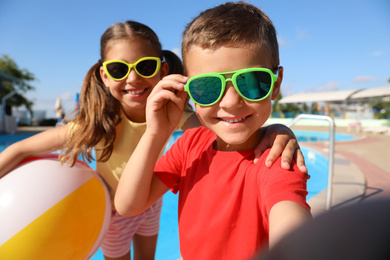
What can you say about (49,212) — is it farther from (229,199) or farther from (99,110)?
(229,199)

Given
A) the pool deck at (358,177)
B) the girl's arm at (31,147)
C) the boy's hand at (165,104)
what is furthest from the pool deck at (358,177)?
Answer: the girl's arm at (31,147)

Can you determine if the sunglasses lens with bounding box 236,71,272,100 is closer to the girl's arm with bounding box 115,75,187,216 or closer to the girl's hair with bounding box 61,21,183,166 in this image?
the girl's arm with bounding box 115,75,187,216

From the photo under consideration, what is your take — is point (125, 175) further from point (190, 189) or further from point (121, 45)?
point (121, 45)

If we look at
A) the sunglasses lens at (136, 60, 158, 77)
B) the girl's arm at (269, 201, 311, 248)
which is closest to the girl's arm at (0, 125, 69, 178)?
the sunglasses lens at (136, 60, 158, 77)

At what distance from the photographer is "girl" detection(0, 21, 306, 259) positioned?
199 cm

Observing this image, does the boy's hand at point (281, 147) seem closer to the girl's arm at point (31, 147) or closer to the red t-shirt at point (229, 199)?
the red t-shirt at point (229, 199)

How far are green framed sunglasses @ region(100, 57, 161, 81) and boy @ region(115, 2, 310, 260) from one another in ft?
2.41

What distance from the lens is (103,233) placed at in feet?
6.61

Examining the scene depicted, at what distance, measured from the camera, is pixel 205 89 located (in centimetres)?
121

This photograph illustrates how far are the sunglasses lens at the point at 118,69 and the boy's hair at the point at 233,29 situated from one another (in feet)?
2.91

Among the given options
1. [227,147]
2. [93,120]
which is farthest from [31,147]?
[227,147]

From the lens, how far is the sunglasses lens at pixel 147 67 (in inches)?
82.7

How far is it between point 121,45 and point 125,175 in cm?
117

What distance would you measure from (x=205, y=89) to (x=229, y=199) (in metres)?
0.52
